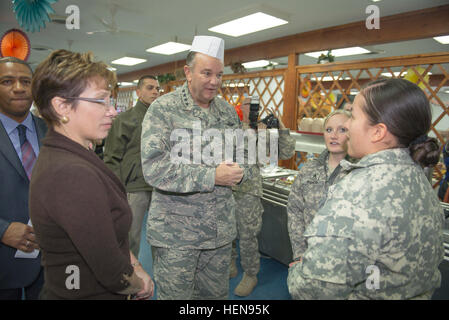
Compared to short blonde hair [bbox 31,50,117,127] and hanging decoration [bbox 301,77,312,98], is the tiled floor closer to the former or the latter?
short blonde hair [bbox 31,50,117,127]

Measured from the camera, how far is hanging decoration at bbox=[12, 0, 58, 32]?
4.60ft

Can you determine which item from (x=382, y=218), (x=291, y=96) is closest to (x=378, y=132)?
(x=382, y=218)

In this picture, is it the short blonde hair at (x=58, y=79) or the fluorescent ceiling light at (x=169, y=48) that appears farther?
the fluorescent ceiling light at (x=169, y=48)

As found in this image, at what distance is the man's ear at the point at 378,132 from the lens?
70cm

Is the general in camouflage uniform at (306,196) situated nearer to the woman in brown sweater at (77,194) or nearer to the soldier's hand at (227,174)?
the soldier's hand at (227,174)

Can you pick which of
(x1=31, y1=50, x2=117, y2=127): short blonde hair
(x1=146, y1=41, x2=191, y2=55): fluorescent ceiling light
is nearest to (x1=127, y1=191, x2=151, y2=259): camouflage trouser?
(x1=31, y1=50, x2=117, y2=127): short blonde hair

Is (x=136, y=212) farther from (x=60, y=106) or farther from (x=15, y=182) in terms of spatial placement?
(x=60, y=106)

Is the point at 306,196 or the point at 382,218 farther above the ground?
the point at 382,218

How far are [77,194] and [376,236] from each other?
2.28 ft

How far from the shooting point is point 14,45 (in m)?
1.32

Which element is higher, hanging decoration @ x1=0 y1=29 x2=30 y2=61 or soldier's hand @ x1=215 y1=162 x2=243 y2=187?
hanging decoration @ x1=0 y1=29 x2=30 y2=61

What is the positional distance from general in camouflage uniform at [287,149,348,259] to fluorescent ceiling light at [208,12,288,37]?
8.00 feet

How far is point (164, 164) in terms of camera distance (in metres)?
1.09

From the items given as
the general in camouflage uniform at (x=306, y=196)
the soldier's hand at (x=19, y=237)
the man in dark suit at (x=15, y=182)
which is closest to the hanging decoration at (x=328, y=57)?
the general in camouflage uniform at (x=306, y=196)
